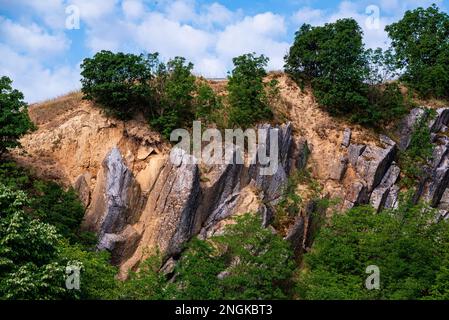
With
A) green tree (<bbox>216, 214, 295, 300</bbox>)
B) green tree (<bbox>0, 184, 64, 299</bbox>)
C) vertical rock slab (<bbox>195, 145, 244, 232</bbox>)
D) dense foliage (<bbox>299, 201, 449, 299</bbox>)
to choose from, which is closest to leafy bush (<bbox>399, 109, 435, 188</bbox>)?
dense foliage (<bbox>299, 201, 449, 299</bbox>)

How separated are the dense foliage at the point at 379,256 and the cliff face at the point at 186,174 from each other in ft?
13.7

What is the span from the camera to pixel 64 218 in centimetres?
3403

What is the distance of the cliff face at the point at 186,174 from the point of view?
36.3 m

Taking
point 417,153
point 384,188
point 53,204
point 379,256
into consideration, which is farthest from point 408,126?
point 53,204

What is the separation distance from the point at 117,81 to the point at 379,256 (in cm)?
1858

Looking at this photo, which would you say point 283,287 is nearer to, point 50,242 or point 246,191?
point 246,191

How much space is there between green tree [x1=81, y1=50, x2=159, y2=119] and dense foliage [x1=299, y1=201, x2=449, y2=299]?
46.6ft

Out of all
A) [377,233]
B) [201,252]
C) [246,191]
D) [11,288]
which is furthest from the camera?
[246,191]

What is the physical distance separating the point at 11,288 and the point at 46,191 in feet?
36.5

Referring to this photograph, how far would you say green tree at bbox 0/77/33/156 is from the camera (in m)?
36.0

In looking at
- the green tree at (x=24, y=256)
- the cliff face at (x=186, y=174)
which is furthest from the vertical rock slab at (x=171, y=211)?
the green tree at (x=24, y=256)

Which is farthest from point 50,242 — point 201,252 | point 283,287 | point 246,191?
point 246,191

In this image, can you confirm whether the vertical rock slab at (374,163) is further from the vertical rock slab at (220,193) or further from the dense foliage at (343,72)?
the vertical rock slab at (220,193)

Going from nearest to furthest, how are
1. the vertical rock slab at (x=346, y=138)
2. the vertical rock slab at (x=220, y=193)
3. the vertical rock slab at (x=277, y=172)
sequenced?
the vertical rock slab at (x=220, y=193), the vertical rock slab at (x=277, y=172), the vertical rock slab at (x=346, y=138)
